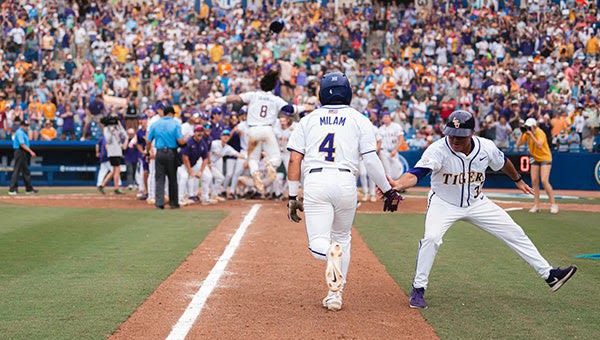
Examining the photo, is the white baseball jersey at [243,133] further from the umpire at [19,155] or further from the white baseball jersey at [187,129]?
the umpire at [19,155]

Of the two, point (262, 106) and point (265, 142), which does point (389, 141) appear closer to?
point (265, 142)

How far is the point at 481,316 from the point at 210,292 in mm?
2613

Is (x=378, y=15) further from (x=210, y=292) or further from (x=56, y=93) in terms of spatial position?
(x=210, y=292)

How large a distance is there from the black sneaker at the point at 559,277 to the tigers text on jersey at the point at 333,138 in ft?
6.97

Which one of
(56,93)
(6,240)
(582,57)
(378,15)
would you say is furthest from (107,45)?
(6,240)

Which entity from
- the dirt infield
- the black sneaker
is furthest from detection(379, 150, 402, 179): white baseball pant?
the black sneaker

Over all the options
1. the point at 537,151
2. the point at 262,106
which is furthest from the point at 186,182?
the point at 537,151

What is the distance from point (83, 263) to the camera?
32.8 ft

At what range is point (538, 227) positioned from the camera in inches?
577

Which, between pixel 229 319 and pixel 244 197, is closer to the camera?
pixel 229 319

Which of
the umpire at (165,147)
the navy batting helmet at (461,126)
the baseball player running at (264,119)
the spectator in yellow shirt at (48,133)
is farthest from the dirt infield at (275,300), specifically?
the spectator in yellow shirt at (48,133)

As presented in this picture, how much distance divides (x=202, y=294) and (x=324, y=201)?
159 cm

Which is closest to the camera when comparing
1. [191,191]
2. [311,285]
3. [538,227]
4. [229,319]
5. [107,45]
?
[229,319]

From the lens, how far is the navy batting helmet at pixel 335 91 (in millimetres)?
7613
